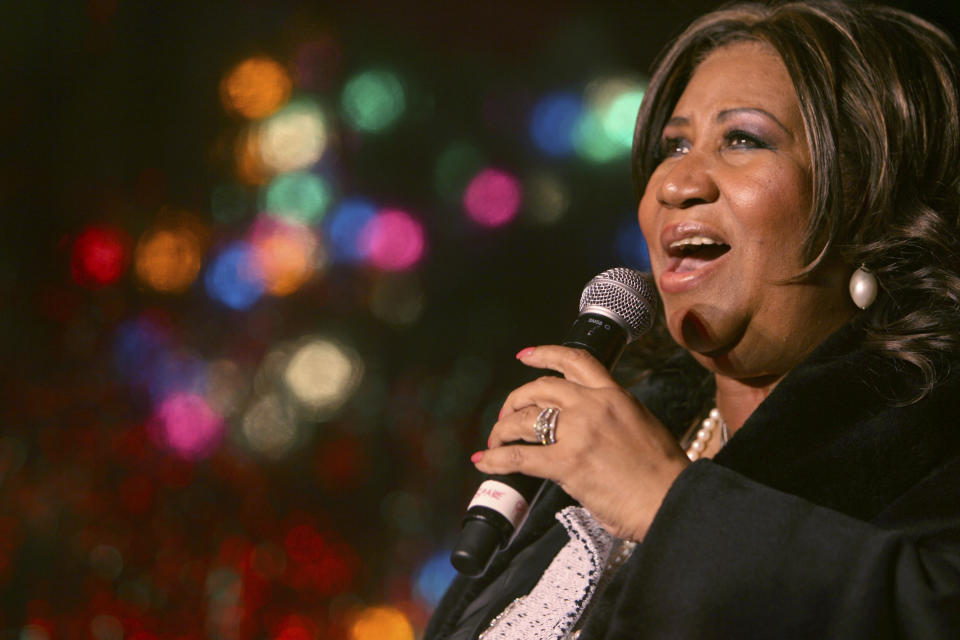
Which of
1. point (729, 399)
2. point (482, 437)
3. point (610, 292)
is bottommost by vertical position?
point (482, 437)

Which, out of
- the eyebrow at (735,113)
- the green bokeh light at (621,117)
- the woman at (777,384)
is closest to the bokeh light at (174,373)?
Result: the green bokeh light at (621,117)

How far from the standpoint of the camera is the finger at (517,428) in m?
0.93

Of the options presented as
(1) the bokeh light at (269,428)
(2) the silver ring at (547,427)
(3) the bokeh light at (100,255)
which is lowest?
(1) the bokeh light at (269,428)

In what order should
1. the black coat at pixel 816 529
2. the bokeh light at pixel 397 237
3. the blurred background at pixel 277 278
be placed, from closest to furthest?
the black coat at pixel 816 529
the blurred background at pixel 277 278
the bokeh light at pixel 397 237

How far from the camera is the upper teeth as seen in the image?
1224 mm

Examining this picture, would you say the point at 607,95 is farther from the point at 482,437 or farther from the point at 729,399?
the point at 729,399

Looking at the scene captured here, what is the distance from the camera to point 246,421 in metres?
3.05

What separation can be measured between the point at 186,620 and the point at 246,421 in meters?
0.74

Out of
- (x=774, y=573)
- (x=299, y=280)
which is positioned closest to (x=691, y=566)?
(x=774, y=573)

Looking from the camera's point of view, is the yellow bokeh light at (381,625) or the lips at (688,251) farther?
the yellow bokeh light at (381,625)

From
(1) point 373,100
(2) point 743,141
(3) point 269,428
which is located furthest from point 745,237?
(3) point 269,428

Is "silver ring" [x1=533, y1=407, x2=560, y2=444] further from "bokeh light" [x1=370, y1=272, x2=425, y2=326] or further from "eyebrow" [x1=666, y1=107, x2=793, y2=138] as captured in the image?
"bokeh light" [x1=370, y1=272, x2=425, y2=326]

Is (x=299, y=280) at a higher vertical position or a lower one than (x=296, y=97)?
lower

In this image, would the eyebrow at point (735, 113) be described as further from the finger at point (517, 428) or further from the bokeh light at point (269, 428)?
the bokeh light at point (269, 428)
